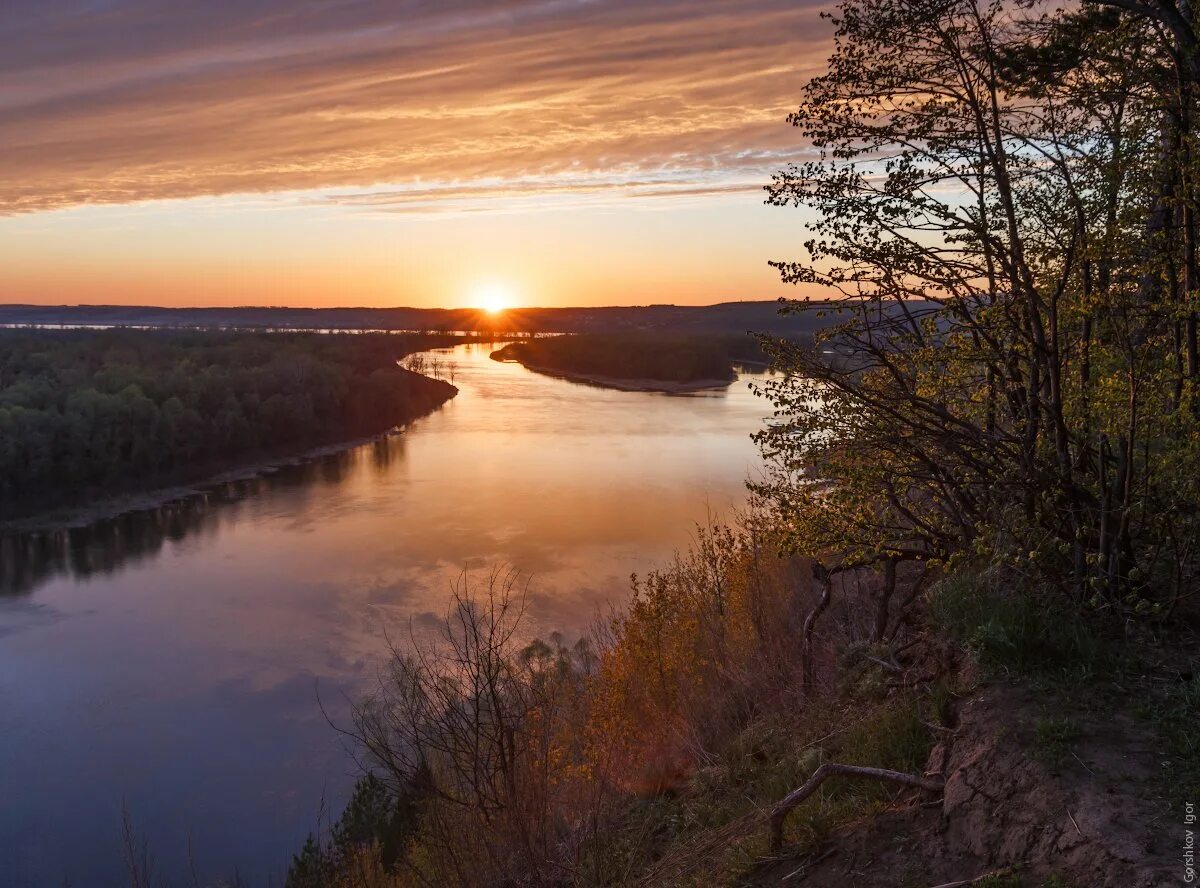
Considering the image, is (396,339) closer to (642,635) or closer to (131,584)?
(131,584)

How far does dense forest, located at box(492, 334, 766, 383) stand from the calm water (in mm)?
36224

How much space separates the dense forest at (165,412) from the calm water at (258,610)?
4819mm

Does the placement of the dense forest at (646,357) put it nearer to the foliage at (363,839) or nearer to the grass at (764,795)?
the foliage at (363,839)

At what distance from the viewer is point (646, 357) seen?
9075cm

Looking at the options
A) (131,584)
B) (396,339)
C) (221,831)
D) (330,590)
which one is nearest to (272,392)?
(131,584)

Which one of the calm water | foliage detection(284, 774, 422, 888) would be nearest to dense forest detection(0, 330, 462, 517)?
the calm water

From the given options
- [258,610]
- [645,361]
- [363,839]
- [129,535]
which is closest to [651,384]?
[645,361]

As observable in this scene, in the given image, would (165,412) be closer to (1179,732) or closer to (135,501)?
(135,501)

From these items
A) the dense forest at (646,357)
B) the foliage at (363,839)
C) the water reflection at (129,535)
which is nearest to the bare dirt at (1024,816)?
the foliage at (363,839)

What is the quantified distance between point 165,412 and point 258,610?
24955 millimetres

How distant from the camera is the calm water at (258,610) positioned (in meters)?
15.7

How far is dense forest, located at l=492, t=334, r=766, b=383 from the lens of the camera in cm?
8438

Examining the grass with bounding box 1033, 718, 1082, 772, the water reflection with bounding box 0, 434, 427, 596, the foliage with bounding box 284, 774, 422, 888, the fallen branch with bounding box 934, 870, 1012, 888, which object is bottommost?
the foliage with bounding box 284, 774, 422, 888

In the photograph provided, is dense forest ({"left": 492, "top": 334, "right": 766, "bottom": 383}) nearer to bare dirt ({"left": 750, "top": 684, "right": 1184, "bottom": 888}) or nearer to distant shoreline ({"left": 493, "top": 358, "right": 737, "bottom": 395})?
distant shoreline ({"left": 493, "top": 358, "right": 737, "bottom": 395})
